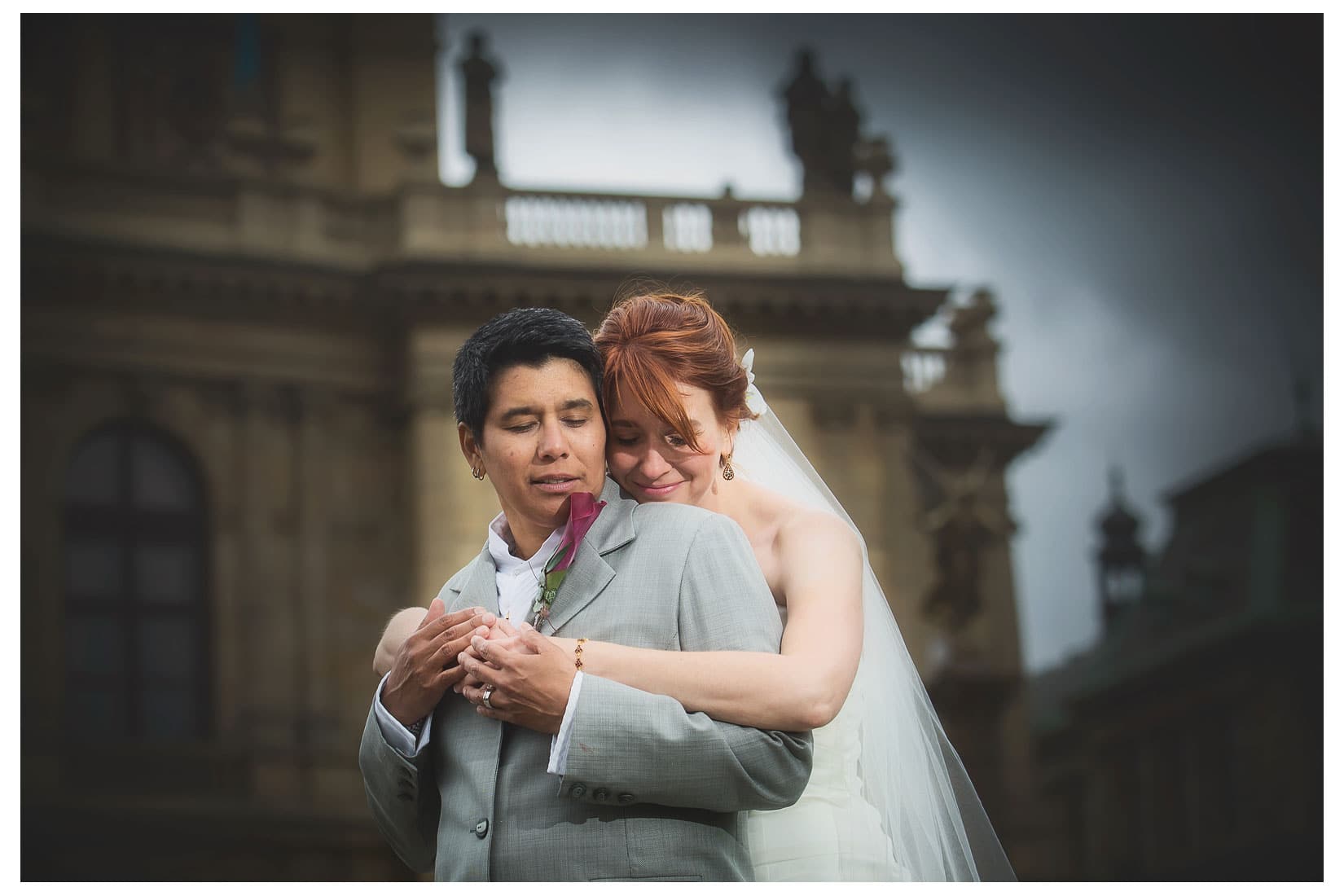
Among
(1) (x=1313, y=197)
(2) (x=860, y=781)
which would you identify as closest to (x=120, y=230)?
(1) (x=1313, y=197)

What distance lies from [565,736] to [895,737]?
137 centimetres

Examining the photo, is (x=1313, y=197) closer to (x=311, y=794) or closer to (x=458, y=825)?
(x=311, y=794)

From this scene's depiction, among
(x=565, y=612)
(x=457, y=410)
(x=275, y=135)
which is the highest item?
(x=275, y=135)

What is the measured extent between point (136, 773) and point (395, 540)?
104 inches

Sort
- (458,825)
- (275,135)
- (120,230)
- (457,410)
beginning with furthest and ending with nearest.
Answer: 1. (275,135)
2. (120,230)
3. (457,410)
4. (458,825)

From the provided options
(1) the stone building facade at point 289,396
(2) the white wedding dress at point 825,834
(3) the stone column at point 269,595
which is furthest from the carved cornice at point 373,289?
(2) the white wedding dress at point 825,834

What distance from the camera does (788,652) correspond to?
207cm

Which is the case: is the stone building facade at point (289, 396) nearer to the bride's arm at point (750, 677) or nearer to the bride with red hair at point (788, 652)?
the bride with red hair at point (788, 652)

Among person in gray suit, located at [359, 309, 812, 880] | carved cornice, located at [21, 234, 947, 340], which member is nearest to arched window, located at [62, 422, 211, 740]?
carved cornice, located at [21, 234, 947, 340]

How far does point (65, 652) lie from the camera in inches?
449

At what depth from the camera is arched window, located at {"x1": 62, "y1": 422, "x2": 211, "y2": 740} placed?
11562 millimetres

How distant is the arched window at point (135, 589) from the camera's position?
1156cm

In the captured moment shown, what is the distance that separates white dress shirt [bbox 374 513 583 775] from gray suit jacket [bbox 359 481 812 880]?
0.05 ft

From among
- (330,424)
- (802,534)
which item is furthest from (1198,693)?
(802,534)
